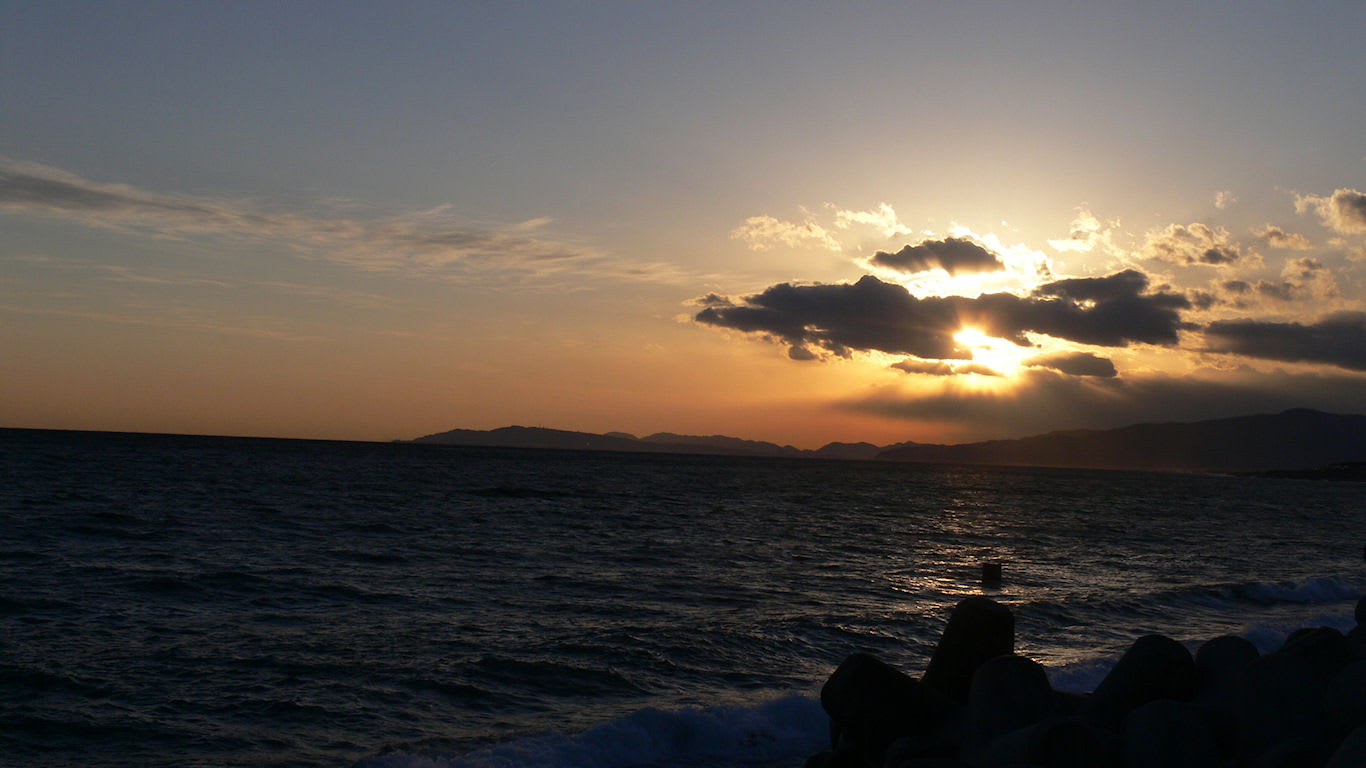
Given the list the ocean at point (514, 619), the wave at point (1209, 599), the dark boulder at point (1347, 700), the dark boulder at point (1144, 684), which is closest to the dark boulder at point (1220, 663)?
the dark boulder at point (1144, 684)

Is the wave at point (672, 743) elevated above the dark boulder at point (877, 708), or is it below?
below

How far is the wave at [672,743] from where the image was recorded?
1077cm

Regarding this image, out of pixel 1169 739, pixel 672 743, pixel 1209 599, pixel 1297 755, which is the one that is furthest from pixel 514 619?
pixel 1209 599

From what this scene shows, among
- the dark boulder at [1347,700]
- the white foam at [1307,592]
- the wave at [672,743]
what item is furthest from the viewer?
the white foam at [1307,592]

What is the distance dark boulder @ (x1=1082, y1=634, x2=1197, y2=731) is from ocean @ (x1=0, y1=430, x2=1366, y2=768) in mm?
3570

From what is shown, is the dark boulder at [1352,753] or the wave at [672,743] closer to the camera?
the dark boulder at [1352,753]

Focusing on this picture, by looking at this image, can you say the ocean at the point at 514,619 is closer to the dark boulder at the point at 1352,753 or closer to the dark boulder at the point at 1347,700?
the dark boulder at the point at 1347,700

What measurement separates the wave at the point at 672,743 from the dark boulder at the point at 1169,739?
14.6ft

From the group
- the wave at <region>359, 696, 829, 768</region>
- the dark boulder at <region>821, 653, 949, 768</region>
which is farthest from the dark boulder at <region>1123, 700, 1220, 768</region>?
the wave at <region>359, 696, 829, 768</region>

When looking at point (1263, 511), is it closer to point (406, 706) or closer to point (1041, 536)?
point (1041, 536)

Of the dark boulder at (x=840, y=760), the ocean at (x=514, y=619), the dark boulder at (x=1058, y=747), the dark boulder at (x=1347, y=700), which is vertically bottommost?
the ocean at (x=514, y=619)

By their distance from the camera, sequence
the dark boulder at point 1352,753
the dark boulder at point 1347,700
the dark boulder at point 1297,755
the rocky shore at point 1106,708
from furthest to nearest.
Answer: the dark boulder at point 1347,700 → the rocky shore at point 1106,708 → the dark boulder at point 1297,755 → the dark boulder at point 1352,753

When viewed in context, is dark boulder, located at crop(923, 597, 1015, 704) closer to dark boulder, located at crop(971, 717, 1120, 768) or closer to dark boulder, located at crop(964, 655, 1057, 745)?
dark boulder, located at crop(964, 655, 1057, 745)

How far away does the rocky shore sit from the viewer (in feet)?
24.6
